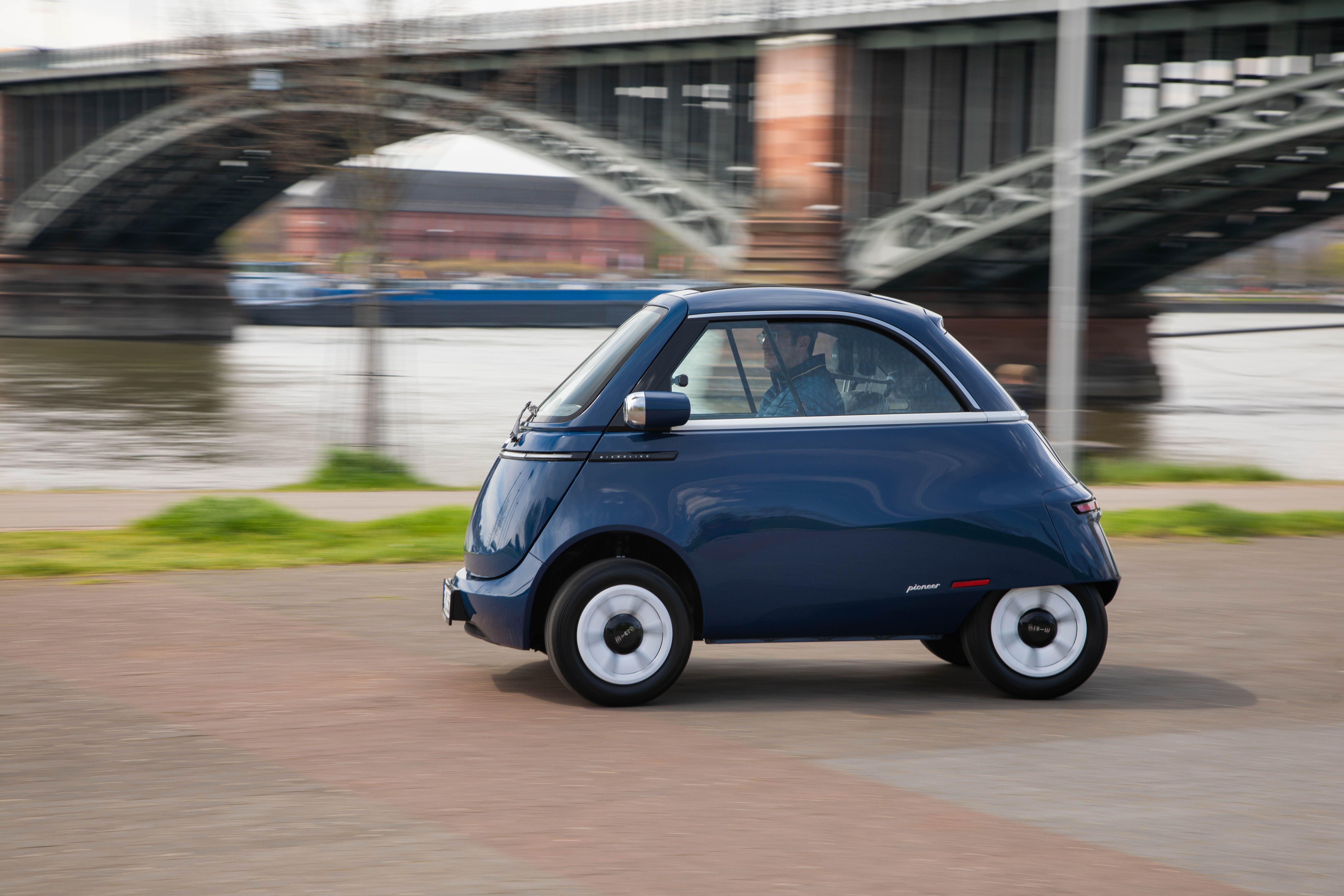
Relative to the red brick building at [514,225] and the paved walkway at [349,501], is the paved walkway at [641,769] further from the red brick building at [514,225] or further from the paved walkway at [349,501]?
the red brick building at [514,225]

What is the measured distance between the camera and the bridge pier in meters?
60.6

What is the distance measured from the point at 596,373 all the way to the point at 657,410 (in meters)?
0.48

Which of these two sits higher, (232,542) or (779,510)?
(779,510)

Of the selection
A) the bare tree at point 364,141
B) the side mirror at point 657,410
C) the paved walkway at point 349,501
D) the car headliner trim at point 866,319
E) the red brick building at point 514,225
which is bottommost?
the paved walkway at point 349,501

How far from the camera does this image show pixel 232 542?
10.3 m

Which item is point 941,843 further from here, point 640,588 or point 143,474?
point 143,474

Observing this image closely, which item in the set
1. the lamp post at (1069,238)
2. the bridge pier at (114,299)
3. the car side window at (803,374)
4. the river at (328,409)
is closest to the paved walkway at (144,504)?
the river at (328,409)

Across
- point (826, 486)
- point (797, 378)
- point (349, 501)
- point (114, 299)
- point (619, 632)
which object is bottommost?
point (349, 501)

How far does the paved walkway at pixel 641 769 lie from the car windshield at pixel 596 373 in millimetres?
1093

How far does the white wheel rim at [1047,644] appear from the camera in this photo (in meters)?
5.96

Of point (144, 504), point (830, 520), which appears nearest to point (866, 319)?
point (830, 520)

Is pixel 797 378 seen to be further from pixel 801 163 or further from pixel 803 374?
pixel 801 163

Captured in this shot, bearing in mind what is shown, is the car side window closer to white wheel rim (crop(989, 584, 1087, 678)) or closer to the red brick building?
white wheel rim (crop(989, 584, 1087, 678))

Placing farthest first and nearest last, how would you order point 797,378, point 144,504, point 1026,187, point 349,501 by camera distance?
point 1026,187, point 349,501, point 144,504, point 797,378
